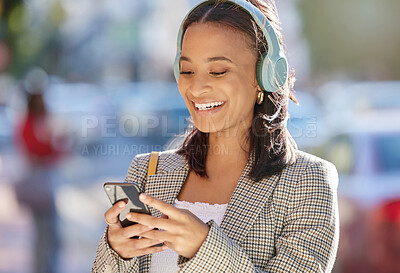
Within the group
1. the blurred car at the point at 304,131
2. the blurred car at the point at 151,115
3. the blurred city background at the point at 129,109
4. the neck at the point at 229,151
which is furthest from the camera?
the blurred car at the point at 151,115

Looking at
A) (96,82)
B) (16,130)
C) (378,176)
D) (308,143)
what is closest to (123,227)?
(378,176)

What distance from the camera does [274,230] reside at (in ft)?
6.04

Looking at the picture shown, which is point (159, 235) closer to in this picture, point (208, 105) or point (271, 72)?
point (208, 105)

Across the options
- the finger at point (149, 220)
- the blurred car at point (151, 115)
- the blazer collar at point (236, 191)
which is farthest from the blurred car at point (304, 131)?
the finger at point (149, 220)

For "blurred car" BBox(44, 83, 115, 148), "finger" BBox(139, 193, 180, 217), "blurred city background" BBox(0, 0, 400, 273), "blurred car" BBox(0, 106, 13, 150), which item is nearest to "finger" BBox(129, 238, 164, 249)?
"finger" BBox(139, 193, 180, 217)

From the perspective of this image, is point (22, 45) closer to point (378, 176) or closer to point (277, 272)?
point (378, 176)

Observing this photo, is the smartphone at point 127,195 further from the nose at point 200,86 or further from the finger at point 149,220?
the nose at point 200,86

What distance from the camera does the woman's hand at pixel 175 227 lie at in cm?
155

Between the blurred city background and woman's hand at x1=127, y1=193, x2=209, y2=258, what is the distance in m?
1.24

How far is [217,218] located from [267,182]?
21cm

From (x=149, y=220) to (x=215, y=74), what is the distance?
0.59 metres

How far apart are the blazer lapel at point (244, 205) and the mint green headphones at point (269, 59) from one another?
332 mm

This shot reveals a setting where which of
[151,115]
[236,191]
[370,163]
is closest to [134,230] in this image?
[236,191]

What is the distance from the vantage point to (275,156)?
2008 mm
